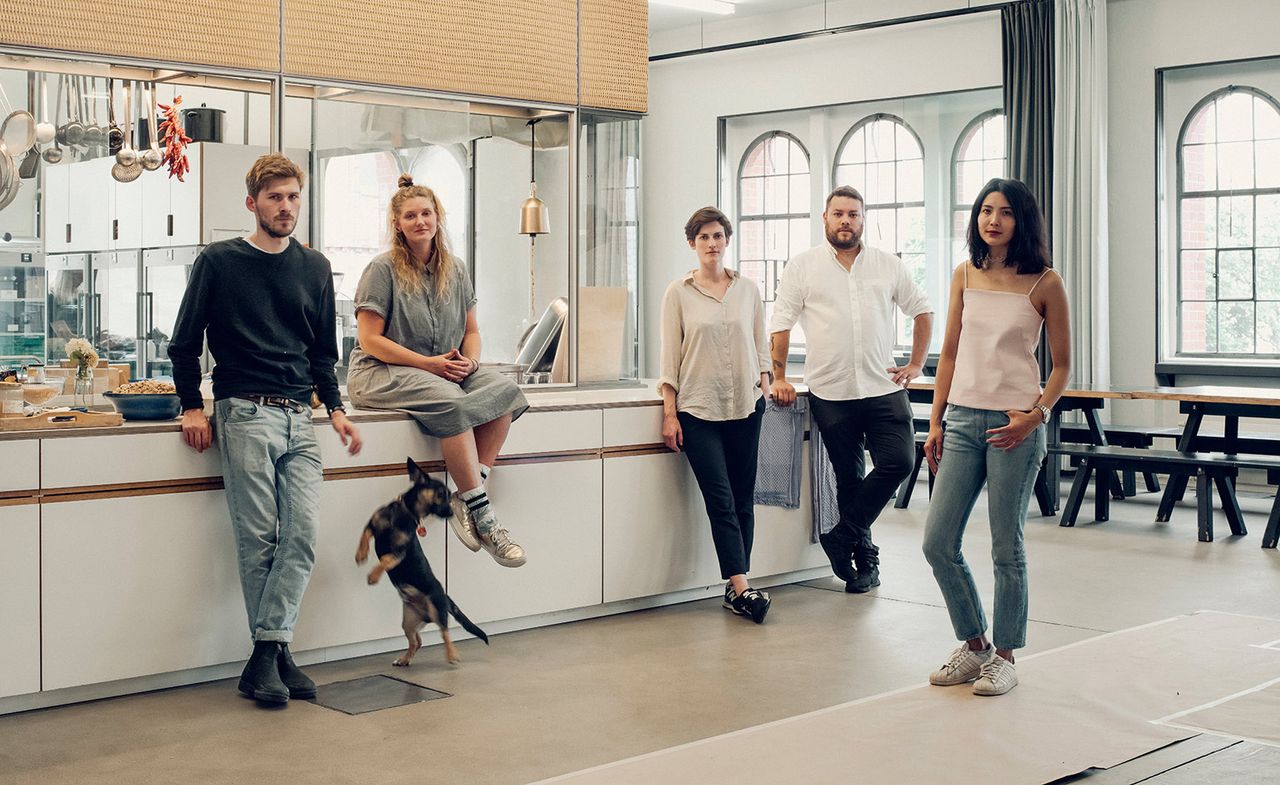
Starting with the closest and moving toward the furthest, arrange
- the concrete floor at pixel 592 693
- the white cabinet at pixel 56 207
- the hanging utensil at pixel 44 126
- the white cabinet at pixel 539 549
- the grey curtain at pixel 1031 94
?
the concrete floor at pixel 592 693
the white cabinet at pixel 539 549
the hanging utensil at pixel 44 126
the white cabinet at pixel 56 207
the grey curtain at pixel 1031 94

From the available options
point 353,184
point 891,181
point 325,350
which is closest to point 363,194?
point 353,184

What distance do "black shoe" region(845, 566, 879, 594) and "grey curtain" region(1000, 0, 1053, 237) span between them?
197 inches

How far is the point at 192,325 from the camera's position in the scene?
156 inches

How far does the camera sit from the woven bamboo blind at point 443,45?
5.20 meters

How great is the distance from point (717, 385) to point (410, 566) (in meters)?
1.44

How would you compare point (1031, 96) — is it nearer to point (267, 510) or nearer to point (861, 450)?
point (861, 450)

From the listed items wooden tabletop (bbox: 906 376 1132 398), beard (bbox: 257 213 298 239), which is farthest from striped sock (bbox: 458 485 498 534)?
wooden tabletop (bbox: 906 376 1132 398)

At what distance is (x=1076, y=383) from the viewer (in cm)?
988

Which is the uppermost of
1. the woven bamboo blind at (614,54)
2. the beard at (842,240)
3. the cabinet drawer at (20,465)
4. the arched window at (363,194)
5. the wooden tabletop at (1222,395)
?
the woven bamboo blind at (614,54)

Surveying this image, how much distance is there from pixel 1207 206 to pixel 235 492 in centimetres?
804

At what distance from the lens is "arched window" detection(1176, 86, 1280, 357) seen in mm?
9641

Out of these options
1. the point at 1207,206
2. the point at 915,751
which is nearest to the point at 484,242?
the point at 915,751

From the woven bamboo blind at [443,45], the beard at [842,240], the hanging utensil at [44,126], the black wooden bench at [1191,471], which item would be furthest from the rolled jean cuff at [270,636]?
the black wooden bench at [1191,471]

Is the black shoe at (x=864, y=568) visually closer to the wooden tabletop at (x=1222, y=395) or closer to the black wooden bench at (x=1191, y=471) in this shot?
the black wooden bench at (x=1191, y=471)
